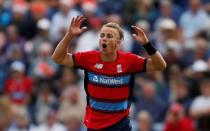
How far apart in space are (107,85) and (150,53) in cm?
62

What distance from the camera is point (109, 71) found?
35.6ft

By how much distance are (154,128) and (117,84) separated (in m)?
4.86

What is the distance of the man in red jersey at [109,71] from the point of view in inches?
425

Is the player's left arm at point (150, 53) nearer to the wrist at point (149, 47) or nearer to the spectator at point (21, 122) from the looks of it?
the wrist at point (149, 47)

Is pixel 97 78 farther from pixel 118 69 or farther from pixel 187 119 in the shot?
pixel 187 119

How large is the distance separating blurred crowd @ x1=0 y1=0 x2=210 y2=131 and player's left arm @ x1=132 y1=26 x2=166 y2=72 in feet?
12.6

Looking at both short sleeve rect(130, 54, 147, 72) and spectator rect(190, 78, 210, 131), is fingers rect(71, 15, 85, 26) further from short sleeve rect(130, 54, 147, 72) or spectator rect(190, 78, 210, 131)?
spectator rect(190, 78, 210, 131)

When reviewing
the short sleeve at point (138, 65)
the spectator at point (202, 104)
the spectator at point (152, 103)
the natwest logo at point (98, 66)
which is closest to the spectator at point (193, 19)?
the spectator at point (152, 103)

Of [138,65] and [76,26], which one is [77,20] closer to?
[76,26]

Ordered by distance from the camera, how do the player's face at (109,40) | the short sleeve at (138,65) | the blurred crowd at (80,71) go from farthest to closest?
1. the blurred crowd at (80,71)
2. the short sleeve at (138,65)
3. the player's face at (109,40)

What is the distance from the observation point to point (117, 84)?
1083 cm

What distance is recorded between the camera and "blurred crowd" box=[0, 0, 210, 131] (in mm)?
15586

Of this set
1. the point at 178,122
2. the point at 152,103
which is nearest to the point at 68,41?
the point at 178,122

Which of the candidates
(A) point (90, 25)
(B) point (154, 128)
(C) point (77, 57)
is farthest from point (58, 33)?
(C) point (77, 57)
